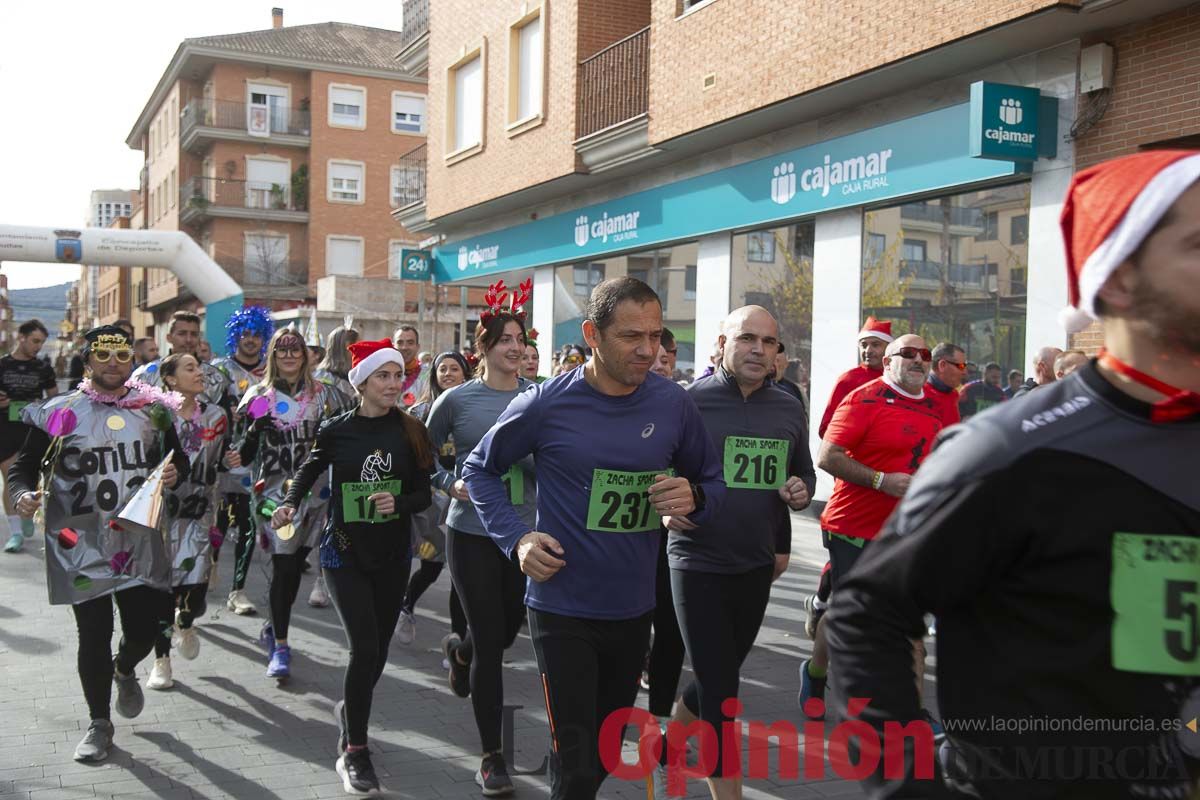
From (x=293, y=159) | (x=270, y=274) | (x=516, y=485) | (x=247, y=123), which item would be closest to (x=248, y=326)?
(x=516, y=485)

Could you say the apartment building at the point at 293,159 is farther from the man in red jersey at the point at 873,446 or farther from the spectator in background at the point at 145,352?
the man in red jersey at the point at 873,446

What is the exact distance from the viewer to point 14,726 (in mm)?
5996

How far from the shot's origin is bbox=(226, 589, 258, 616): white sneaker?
8.93m

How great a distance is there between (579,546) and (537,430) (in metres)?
0.44

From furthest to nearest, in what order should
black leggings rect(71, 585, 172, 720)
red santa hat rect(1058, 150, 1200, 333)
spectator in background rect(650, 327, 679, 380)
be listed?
spectator in background rect(650, 327, 679, 380), black leggings rect(71, 585, 172, 720), red santa hat rect(1058, 150, 1200, 333)

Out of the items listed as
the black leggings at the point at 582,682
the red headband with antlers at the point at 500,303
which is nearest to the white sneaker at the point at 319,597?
the red headband with antlers at the point at 500,303

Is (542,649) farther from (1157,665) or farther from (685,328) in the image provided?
(685,328)

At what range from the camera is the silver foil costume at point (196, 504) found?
22.8ft

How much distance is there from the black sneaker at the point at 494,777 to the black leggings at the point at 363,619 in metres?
0.55

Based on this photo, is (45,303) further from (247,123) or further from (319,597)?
(319,597)

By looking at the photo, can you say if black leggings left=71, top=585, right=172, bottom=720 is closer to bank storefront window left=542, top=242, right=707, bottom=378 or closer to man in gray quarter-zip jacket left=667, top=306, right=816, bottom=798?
man in gray quarter-zip jacket left=667, top=306, right=816, bottom=798

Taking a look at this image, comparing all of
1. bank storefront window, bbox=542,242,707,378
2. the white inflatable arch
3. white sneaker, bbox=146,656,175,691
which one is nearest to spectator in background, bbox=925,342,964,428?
white sneaker, bbox=146,656,175,691

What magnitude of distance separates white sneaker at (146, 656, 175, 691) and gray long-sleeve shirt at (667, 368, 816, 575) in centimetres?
353

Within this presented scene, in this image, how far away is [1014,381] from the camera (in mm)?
11102
